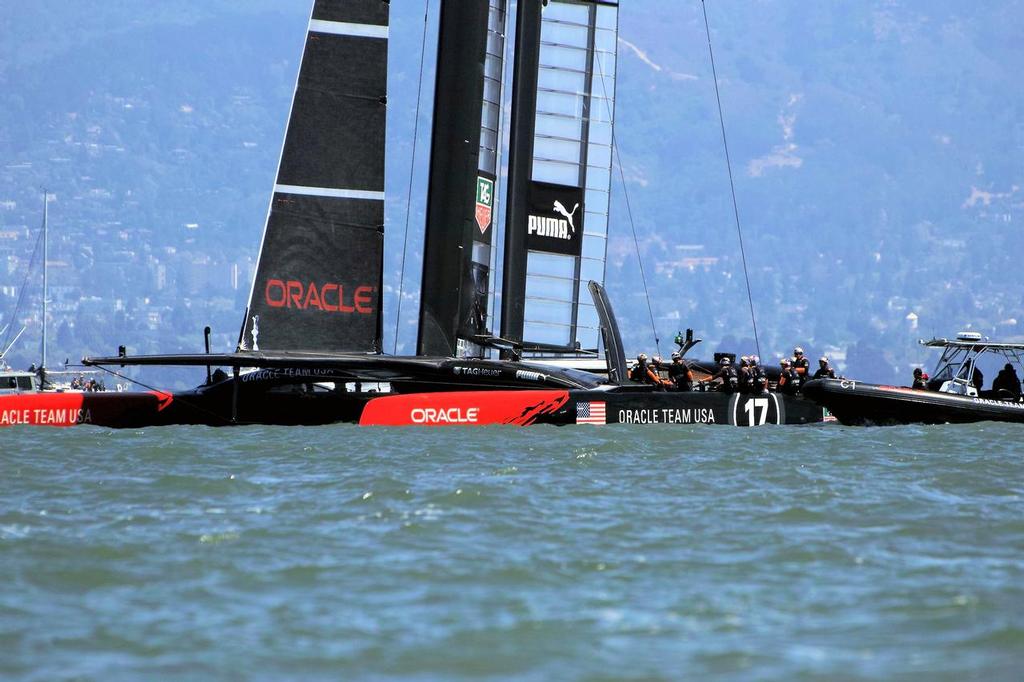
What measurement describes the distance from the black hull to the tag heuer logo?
4.35 m

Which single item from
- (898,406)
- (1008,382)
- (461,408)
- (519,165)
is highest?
(519,165)

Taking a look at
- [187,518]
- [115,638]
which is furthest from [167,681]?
[187,518]

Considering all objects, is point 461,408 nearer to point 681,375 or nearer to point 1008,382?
point 681,375

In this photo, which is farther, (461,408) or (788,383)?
(788,383)

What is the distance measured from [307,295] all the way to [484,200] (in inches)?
113

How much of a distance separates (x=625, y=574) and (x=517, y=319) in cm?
1299

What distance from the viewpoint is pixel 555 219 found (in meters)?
20.9

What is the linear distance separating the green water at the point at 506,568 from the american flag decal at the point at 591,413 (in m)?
3.78

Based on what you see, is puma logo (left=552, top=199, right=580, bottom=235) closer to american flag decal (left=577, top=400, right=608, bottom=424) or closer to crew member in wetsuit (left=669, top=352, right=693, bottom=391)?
crew member in wetsuit (left=669, top=352, right=693, bottom=391)

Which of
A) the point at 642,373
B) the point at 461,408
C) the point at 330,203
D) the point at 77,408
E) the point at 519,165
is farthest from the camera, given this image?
the point at 519,165

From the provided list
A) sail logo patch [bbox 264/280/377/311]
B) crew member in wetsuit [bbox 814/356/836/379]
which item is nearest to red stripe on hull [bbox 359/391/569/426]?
sail logo patch [bbox 264/280/377/311]

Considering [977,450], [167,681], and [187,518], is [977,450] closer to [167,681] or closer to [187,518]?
[187,518]

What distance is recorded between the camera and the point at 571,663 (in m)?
6.11

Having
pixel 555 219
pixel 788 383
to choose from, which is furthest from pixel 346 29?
pixel 788 383
